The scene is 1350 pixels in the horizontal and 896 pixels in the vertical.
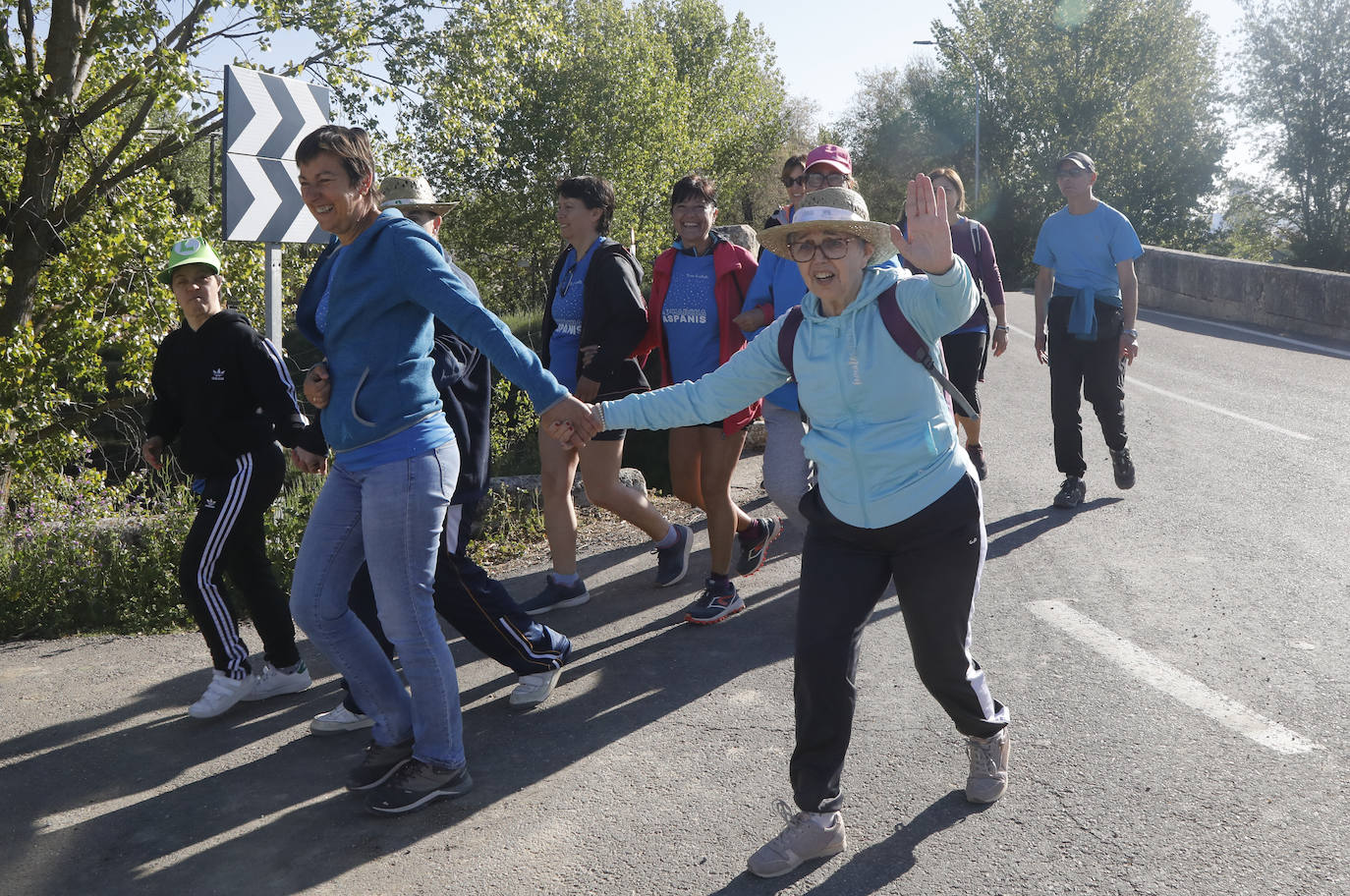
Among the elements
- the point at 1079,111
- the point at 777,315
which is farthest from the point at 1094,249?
the point at 1079,111

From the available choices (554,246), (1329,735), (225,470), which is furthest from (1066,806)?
(554,246)

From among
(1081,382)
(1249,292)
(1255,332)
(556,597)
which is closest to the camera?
(556,597)

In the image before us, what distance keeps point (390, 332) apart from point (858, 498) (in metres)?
1.46

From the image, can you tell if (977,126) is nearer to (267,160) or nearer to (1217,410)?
(1217,410)

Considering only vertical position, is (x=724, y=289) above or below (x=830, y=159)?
below

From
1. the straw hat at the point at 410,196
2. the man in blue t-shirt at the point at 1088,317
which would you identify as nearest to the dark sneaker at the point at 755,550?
the man in blue t-shirt at the point at 1088,317

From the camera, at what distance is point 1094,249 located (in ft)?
23.0

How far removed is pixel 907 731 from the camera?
157 inches

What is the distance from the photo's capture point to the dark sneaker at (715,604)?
17.2ft

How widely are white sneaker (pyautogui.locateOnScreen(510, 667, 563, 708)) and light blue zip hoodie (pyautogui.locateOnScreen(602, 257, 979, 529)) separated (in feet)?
5.45

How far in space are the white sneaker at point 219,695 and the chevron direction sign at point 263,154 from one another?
208 centimetres

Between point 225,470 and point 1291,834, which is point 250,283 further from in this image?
point 1291,834

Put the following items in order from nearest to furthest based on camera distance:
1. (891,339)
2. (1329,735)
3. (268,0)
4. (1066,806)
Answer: (891,339) < (1066,806) < (1329,735) < (268,0)

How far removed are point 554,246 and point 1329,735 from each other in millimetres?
24229
